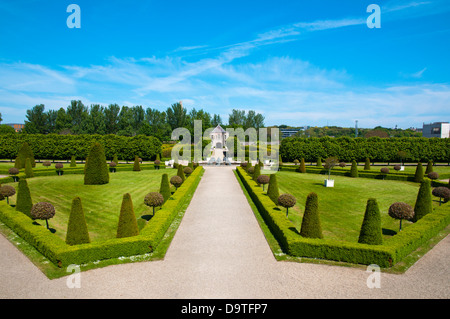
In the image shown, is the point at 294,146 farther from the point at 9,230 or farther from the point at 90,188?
the point at 9,230

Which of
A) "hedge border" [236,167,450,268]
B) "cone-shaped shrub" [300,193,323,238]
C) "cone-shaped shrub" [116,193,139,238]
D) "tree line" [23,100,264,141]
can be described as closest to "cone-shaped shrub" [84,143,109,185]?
"cone-shaped shrub" [116,193,139,238]

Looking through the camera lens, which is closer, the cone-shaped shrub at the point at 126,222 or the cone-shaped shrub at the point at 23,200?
the cone-shaped shrub at the point at 126,222

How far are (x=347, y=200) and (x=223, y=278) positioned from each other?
15418 mm

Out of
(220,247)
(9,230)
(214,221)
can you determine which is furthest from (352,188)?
→ (9,230)

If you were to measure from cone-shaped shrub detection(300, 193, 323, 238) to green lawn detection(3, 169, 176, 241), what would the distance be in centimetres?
960

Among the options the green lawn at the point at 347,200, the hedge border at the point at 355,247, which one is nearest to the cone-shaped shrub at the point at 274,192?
the green lawn at the point at 347,200

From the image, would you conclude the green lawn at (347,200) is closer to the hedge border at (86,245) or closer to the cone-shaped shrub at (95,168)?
the hedge border at (86,245)

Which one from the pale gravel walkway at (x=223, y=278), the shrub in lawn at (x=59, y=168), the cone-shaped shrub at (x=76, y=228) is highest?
the shrub in lawn at (x=59, y=168)

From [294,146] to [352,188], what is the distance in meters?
24.6

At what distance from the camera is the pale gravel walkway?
830 centimetres

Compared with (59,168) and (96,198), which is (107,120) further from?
(96,198)

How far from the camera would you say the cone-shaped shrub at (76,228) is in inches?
445

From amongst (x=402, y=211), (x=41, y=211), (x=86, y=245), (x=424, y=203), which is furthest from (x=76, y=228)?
(x=424, y=203)

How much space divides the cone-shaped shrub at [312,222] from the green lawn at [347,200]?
2026 millimetres
